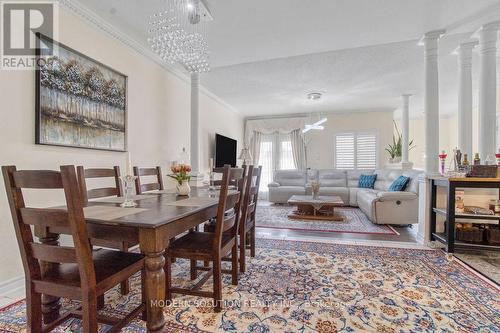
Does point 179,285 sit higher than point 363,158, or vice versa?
point 363,158

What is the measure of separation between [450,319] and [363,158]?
235 inches

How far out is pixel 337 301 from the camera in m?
1.79

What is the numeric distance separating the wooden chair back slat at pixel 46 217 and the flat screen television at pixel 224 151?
4.57 m

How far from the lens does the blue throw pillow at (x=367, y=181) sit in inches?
234

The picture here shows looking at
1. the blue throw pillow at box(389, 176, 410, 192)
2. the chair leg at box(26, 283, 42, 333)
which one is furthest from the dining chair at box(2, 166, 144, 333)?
the blue throw pillow at box(389, 176, 410, 192)

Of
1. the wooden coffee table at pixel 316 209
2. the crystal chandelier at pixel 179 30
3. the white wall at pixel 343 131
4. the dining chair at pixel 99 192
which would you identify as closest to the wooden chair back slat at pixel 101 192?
the dining chair at pixel 99 192

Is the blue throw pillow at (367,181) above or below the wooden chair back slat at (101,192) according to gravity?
below

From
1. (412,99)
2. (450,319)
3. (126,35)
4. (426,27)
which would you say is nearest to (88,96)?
(126,35)

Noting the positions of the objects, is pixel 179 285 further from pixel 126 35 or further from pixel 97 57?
pixel 126 35

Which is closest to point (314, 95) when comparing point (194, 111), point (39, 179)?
point (194, 111)

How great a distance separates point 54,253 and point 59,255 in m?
0.03

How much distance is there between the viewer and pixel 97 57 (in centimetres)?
265

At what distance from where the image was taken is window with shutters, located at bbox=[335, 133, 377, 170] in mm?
7000

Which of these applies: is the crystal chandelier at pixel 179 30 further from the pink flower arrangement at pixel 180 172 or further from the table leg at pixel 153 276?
the table leg at pixel 153 276
